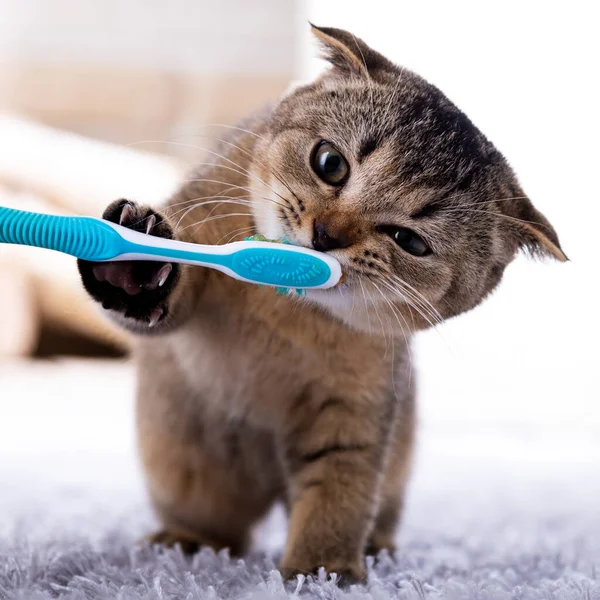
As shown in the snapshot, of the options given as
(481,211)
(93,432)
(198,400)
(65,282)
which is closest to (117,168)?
(65,282)

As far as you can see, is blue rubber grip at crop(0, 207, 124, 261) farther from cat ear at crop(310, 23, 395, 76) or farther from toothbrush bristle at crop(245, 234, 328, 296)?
cat ear at crop(310, 23, 395, 76)

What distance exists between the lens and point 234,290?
4.07ft

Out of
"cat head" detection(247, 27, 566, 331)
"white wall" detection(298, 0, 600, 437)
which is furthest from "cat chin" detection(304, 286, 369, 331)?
"white wall" detection(298, 0, 600, 437)

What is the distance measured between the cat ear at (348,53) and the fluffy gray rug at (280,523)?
2.55 feet

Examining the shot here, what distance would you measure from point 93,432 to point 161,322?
1.23m

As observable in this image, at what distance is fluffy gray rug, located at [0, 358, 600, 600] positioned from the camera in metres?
0.95

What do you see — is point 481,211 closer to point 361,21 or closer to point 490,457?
point 490,457

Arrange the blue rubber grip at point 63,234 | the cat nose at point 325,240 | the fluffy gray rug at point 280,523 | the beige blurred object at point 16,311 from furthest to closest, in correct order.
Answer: the beige blurred object at point 16,311 → the cat nose at point 325,240 → the fluffy gray rug at point 280,523 → the blue rubber grip at point 63,234

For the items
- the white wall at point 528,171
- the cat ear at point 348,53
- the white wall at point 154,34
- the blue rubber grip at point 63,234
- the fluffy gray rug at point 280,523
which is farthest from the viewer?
the white wall at point 154,34

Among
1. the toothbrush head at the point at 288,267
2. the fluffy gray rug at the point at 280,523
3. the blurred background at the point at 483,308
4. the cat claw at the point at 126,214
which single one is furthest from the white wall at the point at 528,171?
the cat claw at the point at 126,214

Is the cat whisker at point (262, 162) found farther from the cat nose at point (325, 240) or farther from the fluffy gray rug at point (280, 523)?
the fluffy gray rug at point (280, 523)

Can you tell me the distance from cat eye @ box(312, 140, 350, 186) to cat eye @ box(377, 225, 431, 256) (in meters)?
0.10

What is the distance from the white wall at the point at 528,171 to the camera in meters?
2.78

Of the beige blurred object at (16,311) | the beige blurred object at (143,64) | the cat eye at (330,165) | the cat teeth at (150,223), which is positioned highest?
the cat eye at (330,165)
